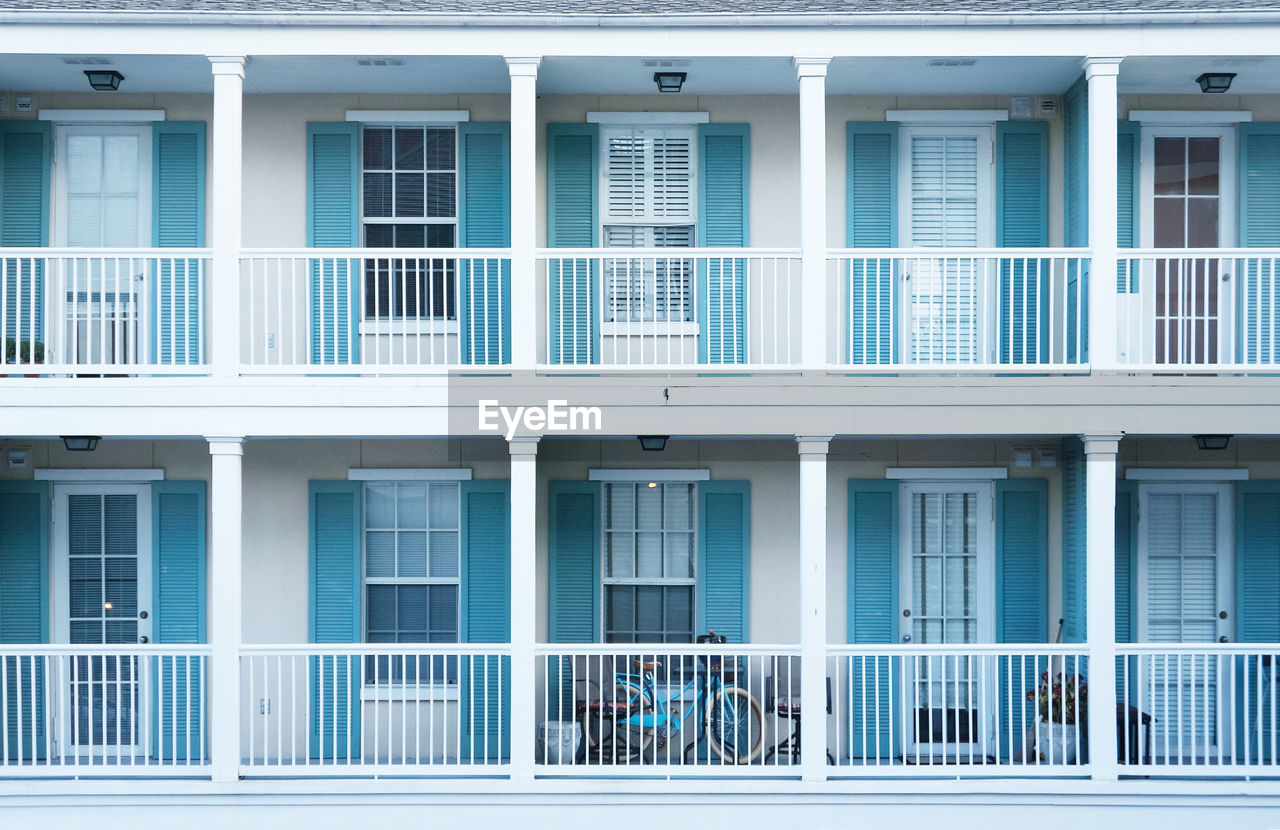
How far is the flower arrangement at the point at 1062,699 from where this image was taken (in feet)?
27.1

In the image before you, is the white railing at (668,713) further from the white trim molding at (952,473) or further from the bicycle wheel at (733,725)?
the white trim molding at (952,473)

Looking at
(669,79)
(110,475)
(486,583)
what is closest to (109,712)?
(110,475)

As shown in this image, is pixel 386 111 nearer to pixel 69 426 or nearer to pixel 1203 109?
pixel 69 426

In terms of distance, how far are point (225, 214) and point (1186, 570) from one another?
833 cm

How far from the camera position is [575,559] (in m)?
9.75

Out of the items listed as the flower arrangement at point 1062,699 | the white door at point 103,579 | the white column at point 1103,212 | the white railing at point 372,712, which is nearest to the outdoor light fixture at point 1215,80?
the white column at point 1103,212

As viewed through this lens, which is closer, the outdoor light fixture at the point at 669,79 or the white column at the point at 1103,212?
the white column at the point at 1103,212

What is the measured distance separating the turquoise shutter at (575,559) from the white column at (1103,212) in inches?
163

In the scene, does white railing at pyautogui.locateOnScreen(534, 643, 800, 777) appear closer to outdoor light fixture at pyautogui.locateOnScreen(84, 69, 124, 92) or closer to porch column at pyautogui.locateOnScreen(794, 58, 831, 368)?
porch column at pyautogui.locateOnScreen(794, 58, 831, 368)

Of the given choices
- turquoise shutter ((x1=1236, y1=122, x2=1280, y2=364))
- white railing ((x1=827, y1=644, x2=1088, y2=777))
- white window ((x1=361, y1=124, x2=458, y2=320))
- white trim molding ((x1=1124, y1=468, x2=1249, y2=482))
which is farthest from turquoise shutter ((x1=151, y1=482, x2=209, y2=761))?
turquoise shutter ((x1=1236, y1=122, x2=1280, y2=364))

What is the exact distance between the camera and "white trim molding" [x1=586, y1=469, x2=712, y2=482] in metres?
9.73

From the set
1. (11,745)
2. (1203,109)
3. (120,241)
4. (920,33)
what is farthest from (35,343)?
(1203,109)

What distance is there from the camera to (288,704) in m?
9.52

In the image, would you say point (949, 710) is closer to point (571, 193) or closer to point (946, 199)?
point (946, 199)
